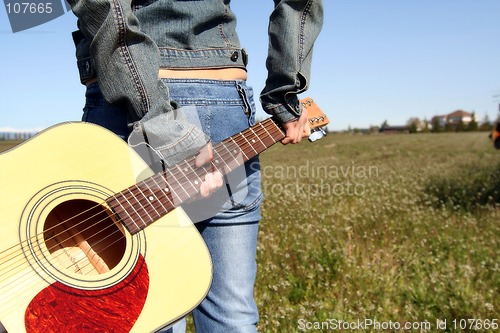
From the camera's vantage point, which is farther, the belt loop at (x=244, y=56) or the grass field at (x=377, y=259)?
the grass field at (x=377, y=259)

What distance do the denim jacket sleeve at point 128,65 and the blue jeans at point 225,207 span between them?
133 mm

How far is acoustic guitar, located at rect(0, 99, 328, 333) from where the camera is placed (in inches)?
69.2

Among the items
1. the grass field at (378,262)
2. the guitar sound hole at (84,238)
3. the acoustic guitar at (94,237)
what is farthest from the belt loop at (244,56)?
the grass field at (378,262)

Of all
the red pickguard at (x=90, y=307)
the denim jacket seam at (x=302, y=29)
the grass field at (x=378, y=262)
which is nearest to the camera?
the red pickguard at (x=90, y=307)

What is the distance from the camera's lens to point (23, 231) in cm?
180

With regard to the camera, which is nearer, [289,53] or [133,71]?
[133,71]

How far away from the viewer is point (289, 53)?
7.63 feet

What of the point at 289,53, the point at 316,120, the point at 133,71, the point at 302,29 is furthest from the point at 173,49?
the point at 316,120

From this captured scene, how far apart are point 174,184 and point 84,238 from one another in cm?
41

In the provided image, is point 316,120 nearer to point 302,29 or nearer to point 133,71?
point 302,29

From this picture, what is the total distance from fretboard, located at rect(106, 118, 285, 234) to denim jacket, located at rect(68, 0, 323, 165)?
121mm

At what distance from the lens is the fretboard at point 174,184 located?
6.58ft

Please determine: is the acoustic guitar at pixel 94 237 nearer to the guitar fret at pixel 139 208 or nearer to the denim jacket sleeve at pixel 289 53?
the guitar fret at pixel 139 208

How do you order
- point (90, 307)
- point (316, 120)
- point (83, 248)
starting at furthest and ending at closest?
point (316, 120) → point (83, 248) → point (90, 307)
